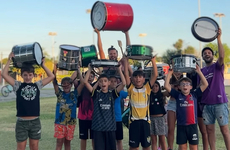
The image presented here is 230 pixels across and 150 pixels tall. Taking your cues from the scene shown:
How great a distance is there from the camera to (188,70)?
5.34 meters

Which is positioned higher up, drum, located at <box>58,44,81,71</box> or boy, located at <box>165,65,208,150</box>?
drum, located at <box>58,44,81,71</box>

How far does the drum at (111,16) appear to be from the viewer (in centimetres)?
591

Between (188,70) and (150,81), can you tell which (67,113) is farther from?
(188,70)

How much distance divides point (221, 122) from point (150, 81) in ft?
5.09

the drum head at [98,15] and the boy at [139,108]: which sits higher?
the drum head at [98,15]

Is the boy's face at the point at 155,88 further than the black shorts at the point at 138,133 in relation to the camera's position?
Yes

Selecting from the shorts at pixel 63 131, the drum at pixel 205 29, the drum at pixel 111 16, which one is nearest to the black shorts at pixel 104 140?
the shorts at pixel 63 131

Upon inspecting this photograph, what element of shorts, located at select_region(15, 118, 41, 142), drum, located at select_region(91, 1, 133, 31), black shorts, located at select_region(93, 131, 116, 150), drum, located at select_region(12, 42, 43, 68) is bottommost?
black shorts, located at select_region(93, 131, 116, 150)

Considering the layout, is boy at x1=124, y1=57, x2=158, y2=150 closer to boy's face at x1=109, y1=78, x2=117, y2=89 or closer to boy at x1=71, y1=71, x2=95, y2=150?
boy's face at x1=109, y1=78, x2=117, y2=89

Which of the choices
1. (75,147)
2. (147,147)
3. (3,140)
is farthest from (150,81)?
(3,140)

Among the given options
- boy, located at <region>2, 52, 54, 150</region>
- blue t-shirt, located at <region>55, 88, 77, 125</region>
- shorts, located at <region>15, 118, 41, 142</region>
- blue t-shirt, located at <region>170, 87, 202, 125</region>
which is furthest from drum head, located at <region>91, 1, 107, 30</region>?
shorts, located at <region>15, 118, 41, 142</region>

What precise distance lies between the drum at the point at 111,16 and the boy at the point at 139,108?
88 centimetres

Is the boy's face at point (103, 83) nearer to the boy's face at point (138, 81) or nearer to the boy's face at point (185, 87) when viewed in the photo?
the boy's face at point (138, 81)

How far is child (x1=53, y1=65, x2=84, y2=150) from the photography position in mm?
5766
